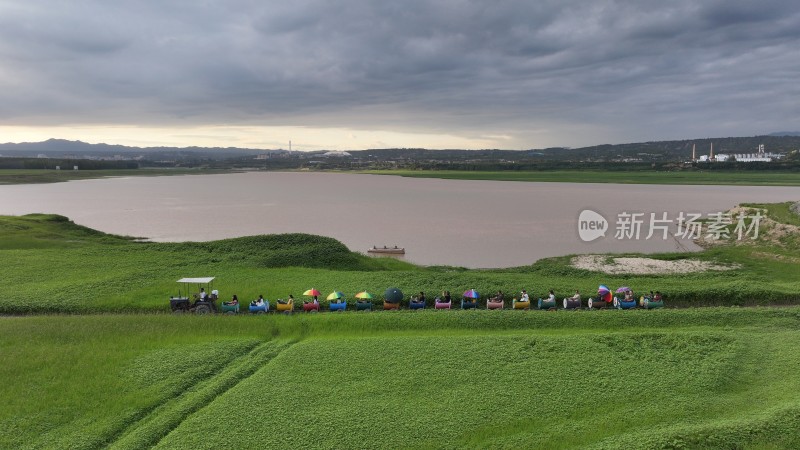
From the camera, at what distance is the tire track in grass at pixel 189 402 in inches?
434

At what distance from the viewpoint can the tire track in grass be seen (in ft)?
36.2

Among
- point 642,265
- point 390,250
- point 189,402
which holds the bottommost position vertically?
point 390,250

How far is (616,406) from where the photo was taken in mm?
12078

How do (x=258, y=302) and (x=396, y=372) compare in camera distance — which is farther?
A: (x=258, y=302)

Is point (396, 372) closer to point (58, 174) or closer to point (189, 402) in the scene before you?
point (189, 402)

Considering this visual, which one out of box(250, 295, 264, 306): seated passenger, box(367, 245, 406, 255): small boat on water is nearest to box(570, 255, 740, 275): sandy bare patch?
box(367, 245, 406, 255): small boat on water

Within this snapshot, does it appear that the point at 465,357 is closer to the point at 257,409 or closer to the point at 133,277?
the point at 257,409

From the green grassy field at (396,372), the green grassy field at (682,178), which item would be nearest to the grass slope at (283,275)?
the green grassy field at (396,372)

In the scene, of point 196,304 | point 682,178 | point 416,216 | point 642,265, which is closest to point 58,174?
point 416,216

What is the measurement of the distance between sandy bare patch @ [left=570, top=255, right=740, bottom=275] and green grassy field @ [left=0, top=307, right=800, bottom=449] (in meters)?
11.4

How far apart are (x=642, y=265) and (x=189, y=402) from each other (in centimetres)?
2864

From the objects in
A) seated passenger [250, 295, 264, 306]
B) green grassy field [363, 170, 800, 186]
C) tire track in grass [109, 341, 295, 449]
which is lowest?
tire track in grass [109, 341, 295, 449]

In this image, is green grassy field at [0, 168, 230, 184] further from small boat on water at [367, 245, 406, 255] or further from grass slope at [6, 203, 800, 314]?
small boat on water at [367, 245, 406, 255]

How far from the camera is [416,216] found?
6519 centimetres
